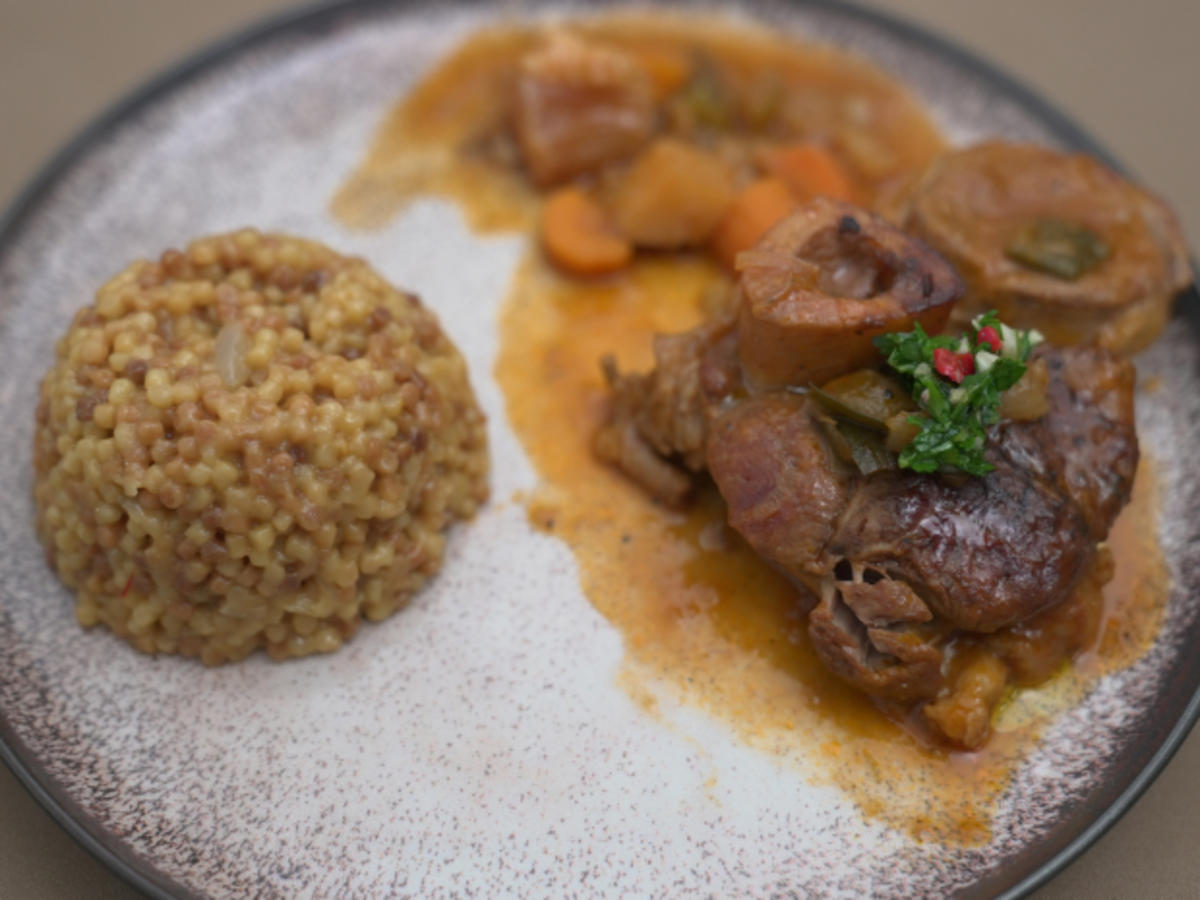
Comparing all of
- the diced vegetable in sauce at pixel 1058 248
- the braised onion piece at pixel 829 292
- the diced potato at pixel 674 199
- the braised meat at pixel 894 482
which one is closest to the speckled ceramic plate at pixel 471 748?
the braised meat at pixel 894 482

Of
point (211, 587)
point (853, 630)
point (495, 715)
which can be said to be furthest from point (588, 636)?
point (211, 587)

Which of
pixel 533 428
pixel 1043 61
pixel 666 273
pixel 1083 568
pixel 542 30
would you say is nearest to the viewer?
pixel 1083 568

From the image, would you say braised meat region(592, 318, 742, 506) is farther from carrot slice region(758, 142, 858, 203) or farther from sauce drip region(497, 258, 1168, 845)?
carrot slice region(758, 142, 858, 203)

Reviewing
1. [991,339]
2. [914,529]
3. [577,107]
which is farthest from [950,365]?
[577,107]

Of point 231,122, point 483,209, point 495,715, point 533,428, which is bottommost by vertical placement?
point 495,715

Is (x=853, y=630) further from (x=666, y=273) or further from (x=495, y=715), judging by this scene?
(x=666, y=273)

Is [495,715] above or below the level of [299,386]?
below
